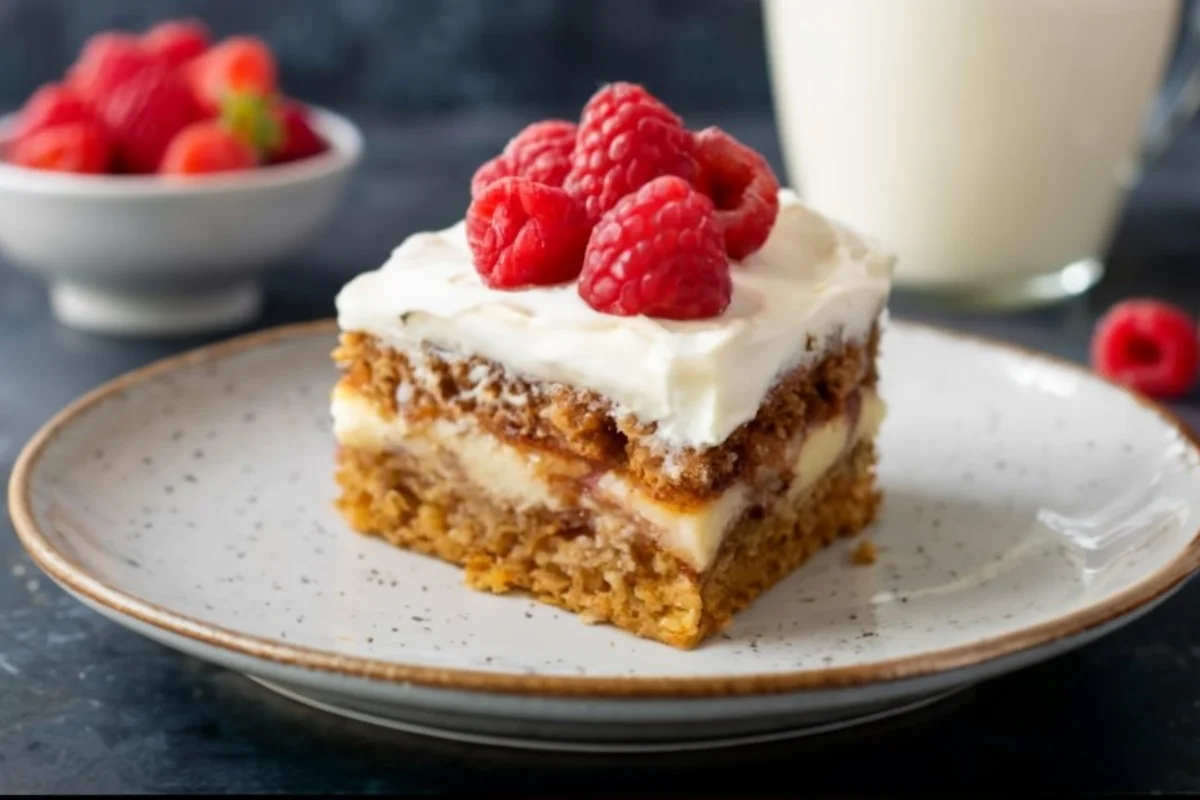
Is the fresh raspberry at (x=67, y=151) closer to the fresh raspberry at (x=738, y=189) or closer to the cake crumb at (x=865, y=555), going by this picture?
the fresh raspberry at (x=738, y=189)

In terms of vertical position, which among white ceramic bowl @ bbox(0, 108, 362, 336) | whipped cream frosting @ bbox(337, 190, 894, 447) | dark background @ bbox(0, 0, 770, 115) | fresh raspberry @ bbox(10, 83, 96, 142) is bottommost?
dark background @ bbox(0, 0, 770, 115)

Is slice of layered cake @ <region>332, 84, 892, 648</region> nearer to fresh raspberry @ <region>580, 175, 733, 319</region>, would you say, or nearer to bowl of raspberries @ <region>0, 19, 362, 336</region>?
fresh raspberry @ <region>580, 175, 733, 319</region>

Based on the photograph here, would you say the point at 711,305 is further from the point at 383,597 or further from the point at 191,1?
the point at 191,1

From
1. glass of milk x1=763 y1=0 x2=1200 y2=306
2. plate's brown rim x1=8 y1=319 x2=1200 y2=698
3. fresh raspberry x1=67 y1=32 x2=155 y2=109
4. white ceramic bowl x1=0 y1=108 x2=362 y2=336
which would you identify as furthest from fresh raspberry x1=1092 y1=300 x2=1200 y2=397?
fresh raspberry x1=67 y1=32 x2=155 y2=109

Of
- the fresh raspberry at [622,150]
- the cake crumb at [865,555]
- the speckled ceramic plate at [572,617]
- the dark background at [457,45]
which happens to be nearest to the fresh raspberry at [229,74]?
the speckled ceramic plate at [572,617]

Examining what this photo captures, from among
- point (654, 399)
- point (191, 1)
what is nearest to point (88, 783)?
point (654, 399)
